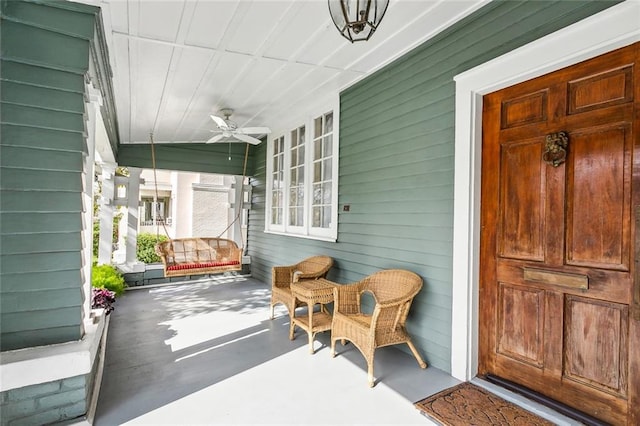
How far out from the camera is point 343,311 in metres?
3.14

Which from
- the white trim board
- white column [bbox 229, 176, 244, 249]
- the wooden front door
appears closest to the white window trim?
white column [bbox 229, 176, 244, 249]

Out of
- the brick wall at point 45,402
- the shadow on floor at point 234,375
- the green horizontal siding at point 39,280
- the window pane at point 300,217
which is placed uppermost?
the window pane at point 300,217

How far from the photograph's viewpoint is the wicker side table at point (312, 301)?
10.8 ft

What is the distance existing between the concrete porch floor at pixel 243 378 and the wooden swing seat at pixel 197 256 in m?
1.25

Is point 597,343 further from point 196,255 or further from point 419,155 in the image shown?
point 196,255

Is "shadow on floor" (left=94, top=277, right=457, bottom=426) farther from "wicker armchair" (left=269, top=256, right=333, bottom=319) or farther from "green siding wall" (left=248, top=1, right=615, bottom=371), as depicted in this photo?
"green siding wall" (left=248, top=1, right=615, bottom=371)

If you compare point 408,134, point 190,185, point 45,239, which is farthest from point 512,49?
point 190,185

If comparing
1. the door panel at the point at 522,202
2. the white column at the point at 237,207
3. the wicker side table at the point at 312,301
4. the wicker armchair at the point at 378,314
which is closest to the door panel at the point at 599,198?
the door panel at the point at 522,202

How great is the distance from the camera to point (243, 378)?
2641 millimetres

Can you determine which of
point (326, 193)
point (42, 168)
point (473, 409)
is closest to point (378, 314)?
point (473, 409)

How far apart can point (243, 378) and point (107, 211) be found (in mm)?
4807

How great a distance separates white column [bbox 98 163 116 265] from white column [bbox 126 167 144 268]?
0.29 meters

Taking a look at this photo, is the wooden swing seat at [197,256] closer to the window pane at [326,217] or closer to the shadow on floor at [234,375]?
the shadow on floor at [234,375]

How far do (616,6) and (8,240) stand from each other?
3599 millimetres
